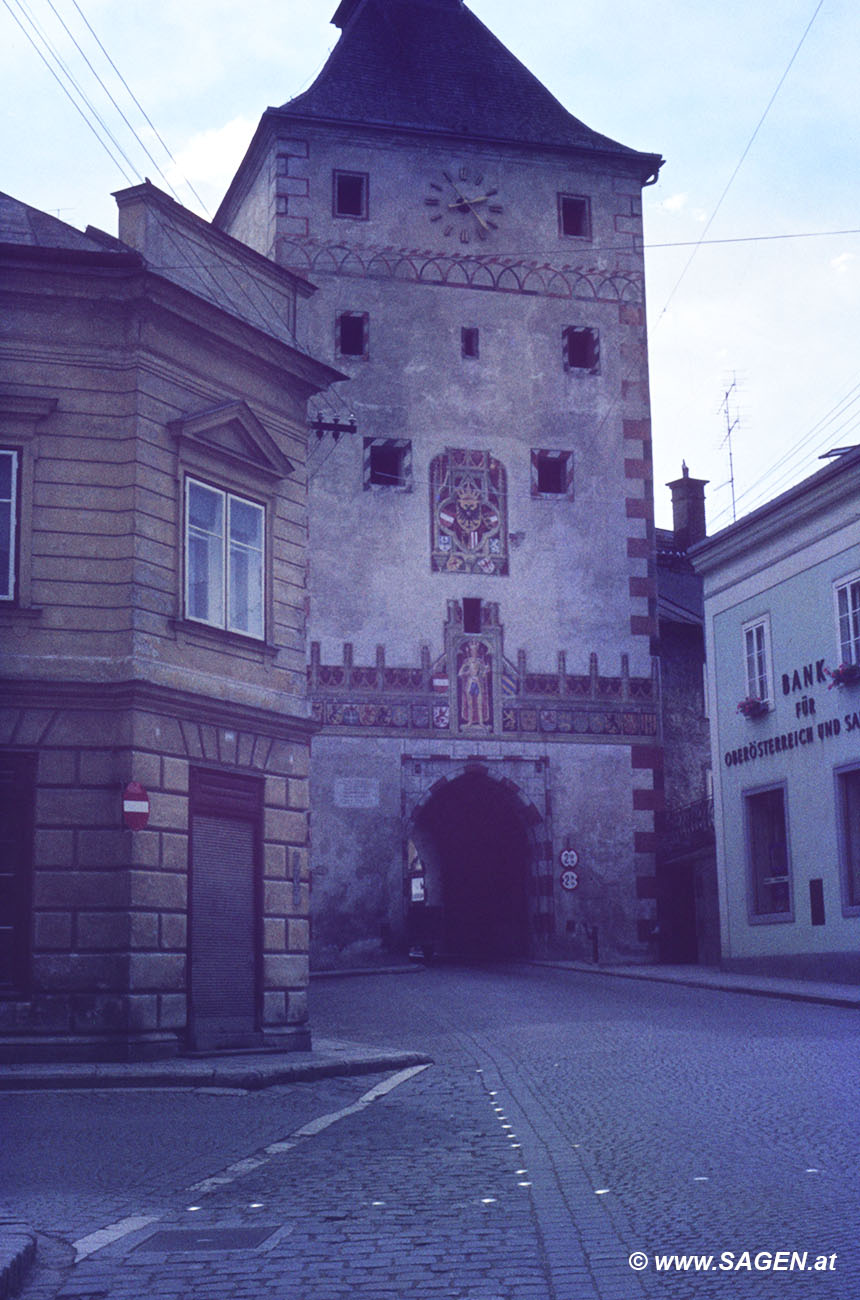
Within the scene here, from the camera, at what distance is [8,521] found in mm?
17078

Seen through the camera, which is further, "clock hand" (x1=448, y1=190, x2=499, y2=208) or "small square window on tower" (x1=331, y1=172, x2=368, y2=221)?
"clock hand" (x1=448, y1=190, x2=499, y2=208)

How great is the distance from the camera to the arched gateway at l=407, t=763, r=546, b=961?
3538 cm

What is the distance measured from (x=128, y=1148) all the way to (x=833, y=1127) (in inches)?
163

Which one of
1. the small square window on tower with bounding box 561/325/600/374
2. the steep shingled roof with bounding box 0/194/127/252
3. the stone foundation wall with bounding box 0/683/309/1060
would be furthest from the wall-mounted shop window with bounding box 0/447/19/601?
the small square window on tower with bounding box 561/325/600/374

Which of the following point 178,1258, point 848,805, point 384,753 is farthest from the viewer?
point 384,753

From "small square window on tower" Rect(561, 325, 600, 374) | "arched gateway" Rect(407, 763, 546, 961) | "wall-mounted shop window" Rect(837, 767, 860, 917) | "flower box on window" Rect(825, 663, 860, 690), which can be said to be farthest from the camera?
"small square window on tower" Rect(561, 325, 600, 374)

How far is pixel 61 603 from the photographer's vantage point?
55.7 ft

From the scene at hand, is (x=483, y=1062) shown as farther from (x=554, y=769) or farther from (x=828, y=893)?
(x=554, y=769)

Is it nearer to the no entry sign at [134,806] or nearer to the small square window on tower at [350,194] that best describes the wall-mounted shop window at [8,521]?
the no entry sign at [134,806]

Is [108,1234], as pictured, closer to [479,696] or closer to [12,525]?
[12,525]

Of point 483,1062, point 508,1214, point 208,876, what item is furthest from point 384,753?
point 508,1214

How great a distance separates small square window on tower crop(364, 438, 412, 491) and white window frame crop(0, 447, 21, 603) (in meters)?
A: 18.4

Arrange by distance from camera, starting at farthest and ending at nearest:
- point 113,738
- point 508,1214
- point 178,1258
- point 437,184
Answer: point 437,184 → point 113,738 → point 508,1214 → point 178,1258

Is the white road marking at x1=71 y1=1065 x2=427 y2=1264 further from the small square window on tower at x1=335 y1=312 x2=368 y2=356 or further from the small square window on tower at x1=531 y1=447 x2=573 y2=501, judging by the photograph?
the small square window on tower at x1=335 y1=312 x2=368 y2=356
